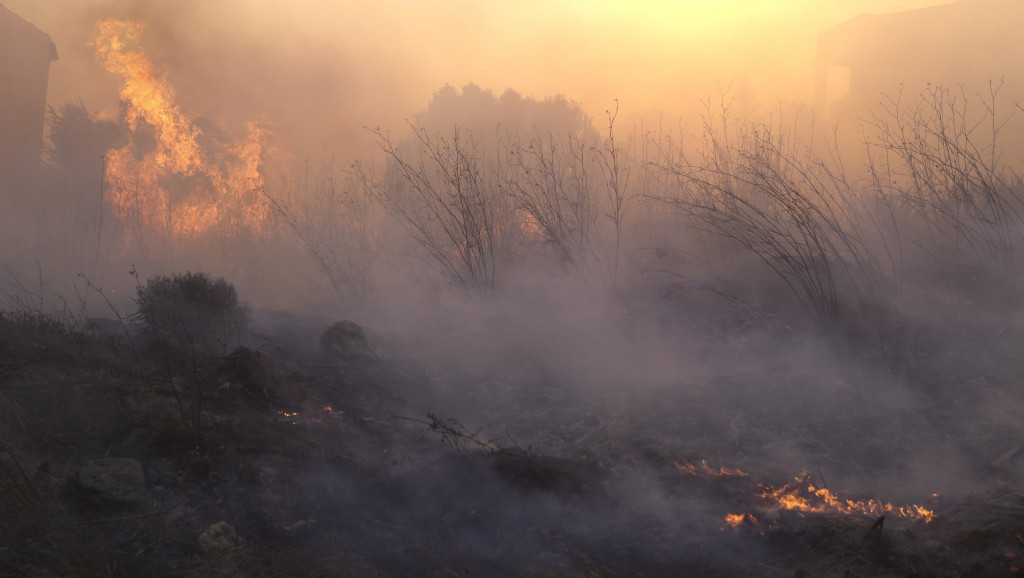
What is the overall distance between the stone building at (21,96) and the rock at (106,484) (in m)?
11.3

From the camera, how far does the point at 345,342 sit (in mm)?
5047

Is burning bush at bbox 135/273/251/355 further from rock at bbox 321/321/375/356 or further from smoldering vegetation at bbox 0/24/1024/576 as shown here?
rock at bbox 321/321/375/356

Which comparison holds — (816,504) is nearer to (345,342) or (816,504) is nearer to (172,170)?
(345,342)

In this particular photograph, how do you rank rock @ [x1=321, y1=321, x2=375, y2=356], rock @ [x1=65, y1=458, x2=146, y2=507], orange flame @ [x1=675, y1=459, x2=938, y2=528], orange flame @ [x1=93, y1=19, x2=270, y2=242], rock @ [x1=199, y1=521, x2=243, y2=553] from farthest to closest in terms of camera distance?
orange flame @ [x1=93, y1=19, x2=270, y2=242], rock @ [x1=321, y1=321, x2=375, y2=356], orange flame @ [x1=675, y1=459, x2=938, y2=528], rock @ [x1=65, y1=458, x2=146, y2=507], rock @ [x1=199, y1=521, x2=243, y2=553]

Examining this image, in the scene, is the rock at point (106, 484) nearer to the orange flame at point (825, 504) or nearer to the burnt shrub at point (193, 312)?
the burnt shrub at point (193, 312)

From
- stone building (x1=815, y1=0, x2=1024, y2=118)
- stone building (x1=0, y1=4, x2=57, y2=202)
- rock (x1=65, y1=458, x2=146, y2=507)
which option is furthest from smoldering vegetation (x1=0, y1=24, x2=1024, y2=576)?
stone building (x1=815, y1=0, x2=1024, y2=118)

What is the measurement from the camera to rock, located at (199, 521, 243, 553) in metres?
2.40

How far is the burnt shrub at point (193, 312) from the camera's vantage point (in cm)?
474

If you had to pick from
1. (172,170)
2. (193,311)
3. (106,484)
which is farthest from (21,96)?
(106,484)

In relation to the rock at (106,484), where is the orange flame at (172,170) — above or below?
above

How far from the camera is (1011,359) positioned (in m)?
4.06

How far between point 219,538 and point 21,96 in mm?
14300

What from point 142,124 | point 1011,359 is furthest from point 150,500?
point 142,124

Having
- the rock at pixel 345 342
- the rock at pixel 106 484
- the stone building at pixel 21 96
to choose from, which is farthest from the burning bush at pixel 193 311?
the stone building at pixel 21 96
